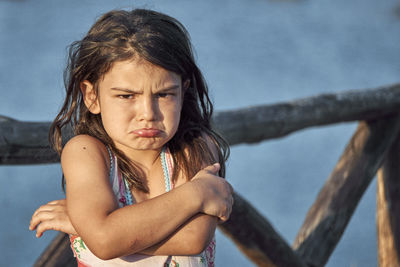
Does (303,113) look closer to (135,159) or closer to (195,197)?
(135,159)

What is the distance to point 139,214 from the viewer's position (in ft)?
4.32

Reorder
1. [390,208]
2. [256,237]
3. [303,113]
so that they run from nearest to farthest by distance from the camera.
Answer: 1. [256,237]
2. [303,113]
3. [390,208]

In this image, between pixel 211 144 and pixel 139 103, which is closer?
pixel 139 103

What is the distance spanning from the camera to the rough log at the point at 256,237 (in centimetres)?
231

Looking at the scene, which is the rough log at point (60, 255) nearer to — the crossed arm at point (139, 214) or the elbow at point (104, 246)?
the crossed arm at point (139, 214)

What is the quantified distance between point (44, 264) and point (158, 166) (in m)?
0.76

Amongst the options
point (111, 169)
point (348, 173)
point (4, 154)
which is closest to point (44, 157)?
point (4, 154)

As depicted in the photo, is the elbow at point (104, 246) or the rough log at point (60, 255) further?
the rough log at point (60, 255)

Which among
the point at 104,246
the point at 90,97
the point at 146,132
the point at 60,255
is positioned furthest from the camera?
the point at 60,255

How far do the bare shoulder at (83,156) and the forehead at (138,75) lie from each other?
0.17 m

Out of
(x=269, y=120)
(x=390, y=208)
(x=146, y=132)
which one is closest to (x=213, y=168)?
(x=146, y=132)

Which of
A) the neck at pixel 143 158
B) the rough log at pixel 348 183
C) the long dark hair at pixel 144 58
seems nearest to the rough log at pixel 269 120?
the rough log at pixel 348 183

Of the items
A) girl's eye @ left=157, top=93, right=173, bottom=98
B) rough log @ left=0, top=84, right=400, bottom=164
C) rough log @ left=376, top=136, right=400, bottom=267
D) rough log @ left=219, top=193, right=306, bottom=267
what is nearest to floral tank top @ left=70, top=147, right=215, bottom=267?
girl's eye @ left=157, top=93, right=173, bottom=98

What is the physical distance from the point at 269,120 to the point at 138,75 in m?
1.50
